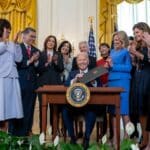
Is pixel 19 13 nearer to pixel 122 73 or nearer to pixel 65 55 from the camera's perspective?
pixel 65 55

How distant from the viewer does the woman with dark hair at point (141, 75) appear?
161 inches

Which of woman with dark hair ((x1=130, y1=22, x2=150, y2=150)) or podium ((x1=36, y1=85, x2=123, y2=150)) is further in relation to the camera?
woman with dark hair ((x1=130, y1=22, x2=150, y2=150))

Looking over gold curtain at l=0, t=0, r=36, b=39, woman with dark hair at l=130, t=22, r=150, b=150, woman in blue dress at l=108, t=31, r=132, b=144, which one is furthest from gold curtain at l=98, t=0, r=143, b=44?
woman with dark hair at l=130, t=22, r=150, b=150

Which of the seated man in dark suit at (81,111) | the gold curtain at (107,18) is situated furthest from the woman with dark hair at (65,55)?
the gold curtain at (107,18)

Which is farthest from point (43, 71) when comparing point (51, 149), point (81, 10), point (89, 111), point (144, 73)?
point (81, 10)

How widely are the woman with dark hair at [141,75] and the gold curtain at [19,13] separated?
4.66 m

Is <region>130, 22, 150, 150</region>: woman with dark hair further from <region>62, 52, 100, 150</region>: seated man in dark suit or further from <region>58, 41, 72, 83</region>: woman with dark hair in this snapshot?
<region>58, 41, 72, 83</region>: woman with dark hair

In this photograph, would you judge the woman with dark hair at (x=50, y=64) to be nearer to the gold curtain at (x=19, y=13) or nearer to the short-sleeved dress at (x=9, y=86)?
the short-sleeved dress at (x=9, y=86)

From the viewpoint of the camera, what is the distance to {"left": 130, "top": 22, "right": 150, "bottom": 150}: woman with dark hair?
410 cm

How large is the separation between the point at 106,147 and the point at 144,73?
2380 millimetres

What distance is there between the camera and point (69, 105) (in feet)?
13.9

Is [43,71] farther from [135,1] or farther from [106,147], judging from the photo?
[135,1]

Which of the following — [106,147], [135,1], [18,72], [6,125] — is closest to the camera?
[106,147]

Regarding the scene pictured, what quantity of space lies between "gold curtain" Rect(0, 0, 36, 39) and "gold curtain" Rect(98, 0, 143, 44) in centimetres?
155
